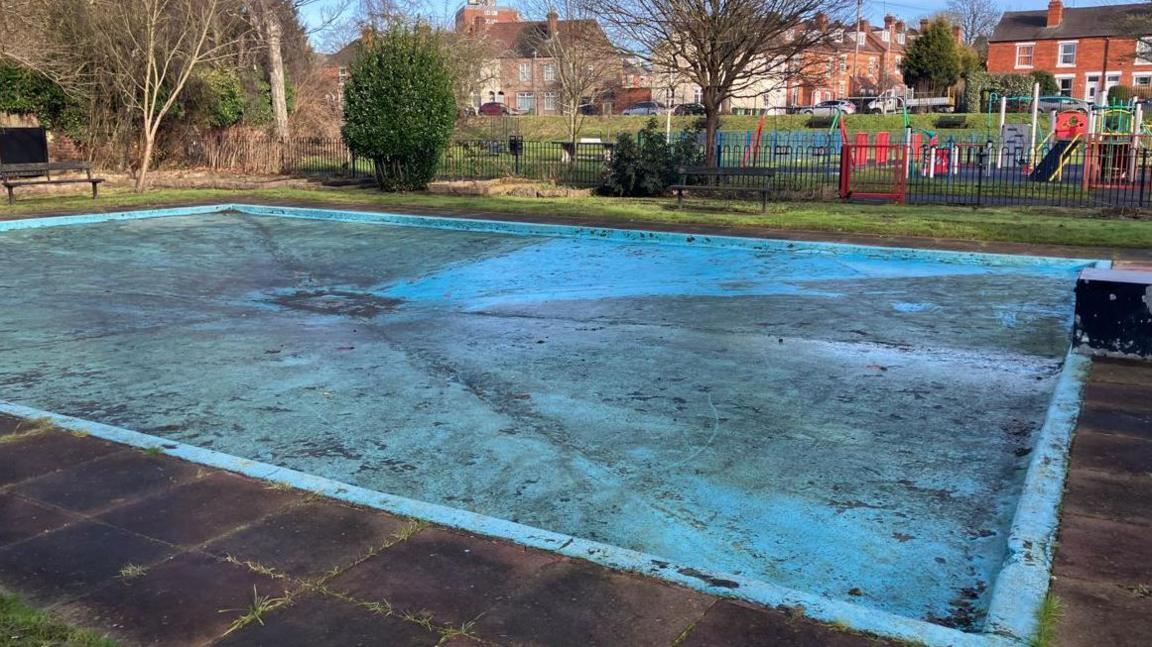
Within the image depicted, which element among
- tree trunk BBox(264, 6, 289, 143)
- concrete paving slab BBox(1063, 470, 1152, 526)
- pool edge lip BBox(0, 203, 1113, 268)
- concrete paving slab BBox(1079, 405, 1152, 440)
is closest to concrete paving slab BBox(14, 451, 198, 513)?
concrete paving slab BBox(1063, 470, 1152, 526)

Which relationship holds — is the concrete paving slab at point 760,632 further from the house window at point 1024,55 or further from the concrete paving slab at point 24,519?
the house window at point 1024,55

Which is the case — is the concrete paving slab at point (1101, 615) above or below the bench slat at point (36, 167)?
below

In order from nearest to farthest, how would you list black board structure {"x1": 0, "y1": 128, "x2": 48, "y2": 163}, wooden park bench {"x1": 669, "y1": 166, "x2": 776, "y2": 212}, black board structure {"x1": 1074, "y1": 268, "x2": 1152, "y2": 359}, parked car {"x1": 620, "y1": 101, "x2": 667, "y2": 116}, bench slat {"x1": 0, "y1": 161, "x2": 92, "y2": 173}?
black board structure {"x1": 1074, "y1": 268, "x2": 1152, "y2": 359}, wooden park bench {"x1": 669, "y1": 166, "x2": 776, "y2": 212}, bench slat {"x1": 0, "y1": 161, "x2": 92, "y2": 173}, black board structure {"x1": 0, "y1": 128, "x2": 48, "y2": 163}, parked car {"x1": 620, "y1": 101, "x2": 667, "y2": 116}

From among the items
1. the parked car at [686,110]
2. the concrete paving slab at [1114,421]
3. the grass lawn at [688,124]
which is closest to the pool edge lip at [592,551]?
the concrete paving slab at [1114,421]

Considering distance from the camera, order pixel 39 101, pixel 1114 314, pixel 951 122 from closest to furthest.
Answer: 1. pixel 1114 314
2. pixel 39 101
3. pixel 951 122

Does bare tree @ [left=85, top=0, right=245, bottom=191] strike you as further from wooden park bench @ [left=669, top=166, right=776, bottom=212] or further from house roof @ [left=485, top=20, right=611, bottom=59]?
wooden park bench @ [left=669, top=166, right=776, bottom=212]

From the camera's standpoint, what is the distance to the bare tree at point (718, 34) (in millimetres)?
18781

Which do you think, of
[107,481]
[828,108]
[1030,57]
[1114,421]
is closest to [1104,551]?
[1114,421]

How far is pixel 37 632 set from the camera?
3.02 m

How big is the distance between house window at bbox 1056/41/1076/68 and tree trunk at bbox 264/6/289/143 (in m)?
51.7

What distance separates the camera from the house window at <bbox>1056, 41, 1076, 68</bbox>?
2360 inches

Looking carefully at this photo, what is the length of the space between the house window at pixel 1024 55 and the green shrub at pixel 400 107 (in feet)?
174

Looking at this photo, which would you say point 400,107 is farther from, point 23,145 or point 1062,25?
point 1062,25

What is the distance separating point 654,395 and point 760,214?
10.6 meters
